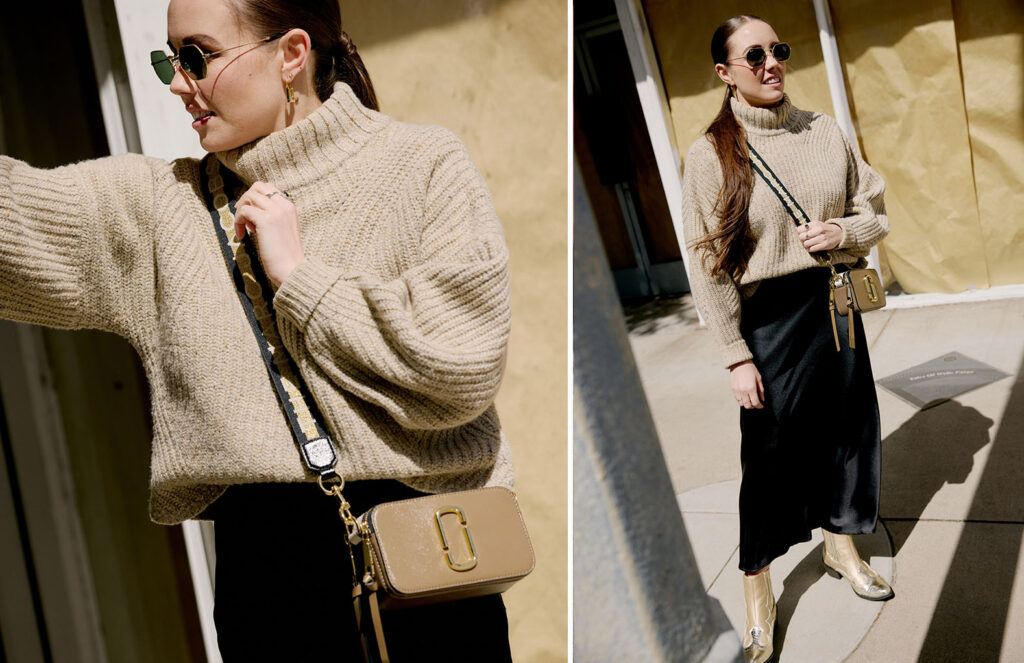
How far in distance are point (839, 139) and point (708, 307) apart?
33cm

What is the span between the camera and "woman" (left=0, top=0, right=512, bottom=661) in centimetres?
127

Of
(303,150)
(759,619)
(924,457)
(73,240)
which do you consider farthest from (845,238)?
(73,240)

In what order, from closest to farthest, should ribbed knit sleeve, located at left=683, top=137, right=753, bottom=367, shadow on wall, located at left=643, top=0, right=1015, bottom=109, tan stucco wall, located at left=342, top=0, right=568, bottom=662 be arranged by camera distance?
shadow on wall, located at left=643, top=0, right=1015, bottom=109 → ribbed knit sleeve, located at left=683, top=137, right=753, bottom=367 → tan stucco wall, located at left=342, top=0, right=568, bottom=662

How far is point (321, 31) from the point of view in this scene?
144 centimetres

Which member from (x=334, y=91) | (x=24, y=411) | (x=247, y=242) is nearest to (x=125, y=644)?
(x=24, y=411)

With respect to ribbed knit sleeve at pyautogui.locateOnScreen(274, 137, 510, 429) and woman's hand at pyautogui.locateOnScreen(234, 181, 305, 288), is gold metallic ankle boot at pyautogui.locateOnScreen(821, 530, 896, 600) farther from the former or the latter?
woman's hand at pyautogui.locateOnScreen(234, 181, 305, 288)

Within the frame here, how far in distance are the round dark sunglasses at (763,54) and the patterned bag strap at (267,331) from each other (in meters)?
0.84

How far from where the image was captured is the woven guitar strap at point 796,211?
133 centimetres

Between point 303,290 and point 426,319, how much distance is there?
0.18m

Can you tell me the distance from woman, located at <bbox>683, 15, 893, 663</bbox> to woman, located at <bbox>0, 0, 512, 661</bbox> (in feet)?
1.25

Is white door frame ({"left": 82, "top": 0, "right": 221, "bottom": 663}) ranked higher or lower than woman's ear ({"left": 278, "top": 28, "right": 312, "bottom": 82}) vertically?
higher

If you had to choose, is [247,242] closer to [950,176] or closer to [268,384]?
[268,384]

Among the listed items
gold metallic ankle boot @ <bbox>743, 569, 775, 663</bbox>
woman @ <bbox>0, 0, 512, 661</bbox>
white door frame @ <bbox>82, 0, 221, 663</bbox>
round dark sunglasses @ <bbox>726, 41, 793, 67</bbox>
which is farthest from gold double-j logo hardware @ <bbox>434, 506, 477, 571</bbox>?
white door frame @ <bbox>82, 0, 221, 663</bbox>

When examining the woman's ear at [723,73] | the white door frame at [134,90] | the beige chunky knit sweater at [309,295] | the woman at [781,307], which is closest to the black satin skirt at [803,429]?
the woman at [781,307]
